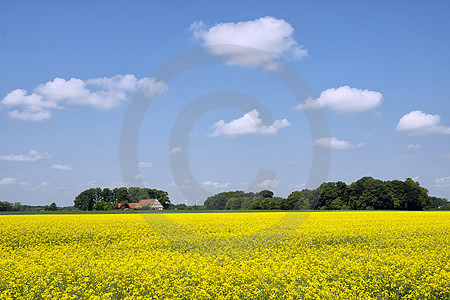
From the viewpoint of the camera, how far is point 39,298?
977cm

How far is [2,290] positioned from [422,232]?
21.8 meters

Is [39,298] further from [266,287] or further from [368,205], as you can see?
[368,205]

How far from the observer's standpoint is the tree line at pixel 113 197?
101m

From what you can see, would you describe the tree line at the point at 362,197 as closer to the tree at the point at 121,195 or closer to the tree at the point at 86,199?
the tree at the point at 121,195

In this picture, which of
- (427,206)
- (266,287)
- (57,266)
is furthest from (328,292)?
(427,206)

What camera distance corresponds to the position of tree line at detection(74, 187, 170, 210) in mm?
101062

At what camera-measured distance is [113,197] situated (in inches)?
4429

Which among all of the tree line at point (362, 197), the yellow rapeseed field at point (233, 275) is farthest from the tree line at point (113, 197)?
the yellow rapeseed field at point (233, 275)

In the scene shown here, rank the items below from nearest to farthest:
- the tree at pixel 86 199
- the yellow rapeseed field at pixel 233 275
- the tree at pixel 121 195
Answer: the yellow rapeseed field at pixel 233 275 → the tree at pixel 121 195 → the tree at pixel 86 199

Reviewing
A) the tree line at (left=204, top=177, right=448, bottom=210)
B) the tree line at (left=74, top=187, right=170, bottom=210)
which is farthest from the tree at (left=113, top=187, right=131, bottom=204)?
the tree line at (left=204, top=177, right=448, bottom=210)

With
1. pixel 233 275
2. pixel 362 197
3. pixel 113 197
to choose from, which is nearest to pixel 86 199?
pixel 113 197

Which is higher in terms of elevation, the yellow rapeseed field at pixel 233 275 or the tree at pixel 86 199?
the tree at pixel 86 199

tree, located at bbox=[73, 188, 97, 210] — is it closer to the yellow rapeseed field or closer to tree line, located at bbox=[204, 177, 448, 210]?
tree line, located at bbox=[204, 177, 448, 210]

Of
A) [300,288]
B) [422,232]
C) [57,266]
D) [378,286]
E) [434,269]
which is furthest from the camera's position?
[422,232]
